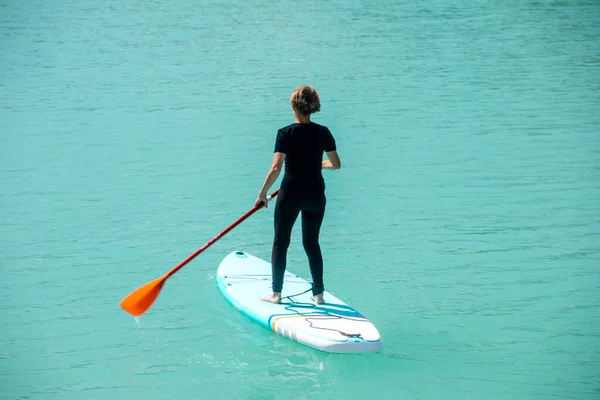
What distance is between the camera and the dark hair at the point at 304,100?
250 inches

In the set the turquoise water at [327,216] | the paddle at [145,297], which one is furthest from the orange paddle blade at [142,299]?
the turquoise water at [327,216]

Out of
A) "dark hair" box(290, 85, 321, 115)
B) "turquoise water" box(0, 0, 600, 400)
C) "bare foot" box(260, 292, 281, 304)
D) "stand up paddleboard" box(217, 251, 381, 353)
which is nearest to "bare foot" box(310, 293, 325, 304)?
"stand up paddleboard" box(217, 251, 381, 353)

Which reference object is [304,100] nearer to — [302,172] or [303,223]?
[302,172]

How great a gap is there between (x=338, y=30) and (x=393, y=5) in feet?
15.5

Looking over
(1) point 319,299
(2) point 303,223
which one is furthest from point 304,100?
(1) point 319,299

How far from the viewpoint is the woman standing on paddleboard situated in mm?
6469

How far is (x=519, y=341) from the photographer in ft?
22.5

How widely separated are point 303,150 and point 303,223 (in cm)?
64

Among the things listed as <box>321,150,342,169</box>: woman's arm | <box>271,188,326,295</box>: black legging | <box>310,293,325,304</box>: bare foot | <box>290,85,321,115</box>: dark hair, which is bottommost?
<box>310,293,325,304</box>: bare foot

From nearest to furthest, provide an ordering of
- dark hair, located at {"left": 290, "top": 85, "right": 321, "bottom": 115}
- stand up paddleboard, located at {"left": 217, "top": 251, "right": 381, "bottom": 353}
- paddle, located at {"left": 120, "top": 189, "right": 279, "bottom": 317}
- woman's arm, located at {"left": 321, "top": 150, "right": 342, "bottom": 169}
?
1. dark hair, located at {"left": 290, "top": 85, "right": 321, "bottom": 115}
2. stand up paddleboard, located at {"left": 217, "top": 251, "right": 381, "bottom": 353}
3. woman's arm, located at {"left": 321, "top": 150, "right": 342, "bottom": 169}
4. paddle, located at {"left": 120, "top": 189, "right": 279, "bottom": 317}

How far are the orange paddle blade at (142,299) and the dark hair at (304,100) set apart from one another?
1790 millimetres

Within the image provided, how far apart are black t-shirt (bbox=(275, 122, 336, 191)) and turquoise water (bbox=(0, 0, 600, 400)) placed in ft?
4.22

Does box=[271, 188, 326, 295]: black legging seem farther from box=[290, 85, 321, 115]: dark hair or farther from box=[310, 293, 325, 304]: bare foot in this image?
box=[290, 85, 321, 115]: dark hair

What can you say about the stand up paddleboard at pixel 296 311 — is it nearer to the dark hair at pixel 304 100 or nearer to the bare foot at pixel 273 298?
the bare foot at pixel 273 298
